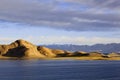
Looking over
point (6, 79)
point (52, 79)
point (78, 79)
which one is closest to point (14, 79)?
point (6, 79)

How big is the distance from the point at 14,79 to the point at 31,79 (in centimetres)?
600

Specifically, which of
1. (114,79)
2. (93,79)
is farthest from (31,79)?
(114,79)

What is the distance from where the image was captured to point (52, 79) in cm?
11712

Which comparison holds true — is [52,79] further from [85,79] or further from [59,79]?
[85,79]

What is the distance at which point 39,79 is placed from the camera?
11606 cm

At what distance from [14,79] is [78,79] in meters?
21.3

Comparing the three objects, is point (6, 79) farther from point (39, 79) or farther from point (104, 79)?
point (104, 79)

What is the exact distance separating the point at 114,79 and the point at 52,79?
67.4 ft

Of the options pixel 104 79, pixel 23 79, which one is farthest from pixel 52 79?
pixel 104 79

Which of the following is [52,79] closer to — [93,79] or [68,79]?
[68,79]

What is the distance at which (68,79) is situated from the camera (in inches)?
4564

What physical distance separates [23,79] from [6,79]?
20.1 ft

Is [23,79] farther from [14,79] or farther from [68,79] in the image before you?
[68,79]

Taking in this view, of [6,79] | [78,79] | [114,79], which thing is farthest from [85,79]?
[6,79]
